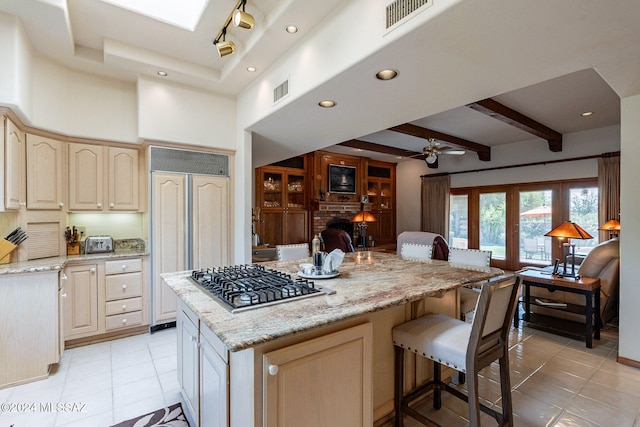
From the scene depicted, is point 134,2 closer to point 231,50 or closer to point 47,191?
point 231,50

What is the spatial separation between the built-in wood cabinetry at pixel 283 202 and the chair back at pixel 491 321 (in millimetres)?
5155

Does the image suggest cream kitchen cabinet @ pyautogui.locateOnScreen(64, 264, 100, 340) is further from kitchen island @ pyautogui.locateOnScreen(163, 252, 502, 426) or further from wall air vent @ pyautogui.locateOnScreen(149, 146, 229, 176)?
kitchen island @ pyautogui.locateOnScreen(163, 252, 502, 426)

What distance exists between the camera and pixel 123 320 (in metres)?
3.25

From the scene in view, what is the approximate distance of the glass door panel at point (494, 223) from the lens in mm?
6785

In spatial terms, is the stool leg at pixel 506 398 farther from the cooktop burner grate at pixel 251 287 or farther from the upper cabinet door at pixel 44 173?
the upper cabinet door at pixel 44 173

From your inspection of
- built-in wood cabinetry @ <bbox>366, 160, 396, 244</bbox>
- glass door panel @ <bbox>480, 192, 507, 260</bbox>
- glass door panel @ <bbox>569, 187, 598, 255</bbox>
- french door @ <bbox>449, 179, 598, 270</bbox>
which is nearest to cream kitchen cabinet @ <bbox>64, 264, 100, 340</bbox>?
built-in wood cabinetry @ <bbox>366, 160, 396, 244</bbox>

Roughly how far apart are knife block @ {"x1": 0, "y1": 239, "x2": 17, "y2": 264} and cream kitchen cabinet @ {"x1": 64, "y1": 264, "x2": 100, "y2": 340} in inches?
17.2

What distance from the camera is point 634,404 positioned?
81.5 inches

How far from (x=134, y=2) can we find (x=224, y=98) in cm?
137

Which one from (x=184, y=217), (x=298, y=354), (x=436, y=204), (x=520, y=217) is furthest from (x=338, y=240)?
(x=298, y=354)

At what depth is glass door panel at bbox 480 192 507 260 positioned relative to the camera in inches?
267

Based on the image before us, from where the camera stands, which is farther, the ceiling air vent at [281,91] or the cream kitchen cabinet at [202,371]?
the ceiling air vent at [281,91]

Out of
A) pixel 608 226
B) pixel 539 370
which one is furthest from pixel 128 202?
pixel 608 226

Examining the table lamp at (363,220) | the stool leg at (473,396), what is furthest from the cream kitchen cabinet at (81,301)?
the table lamp at (363,220)
